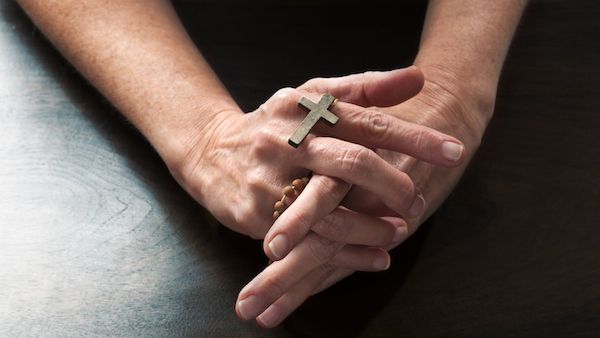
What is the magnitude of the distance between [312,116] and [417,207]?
18 centimetres

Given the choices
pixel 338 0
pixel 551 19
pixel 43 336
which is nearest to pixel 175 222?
pixel 43 336

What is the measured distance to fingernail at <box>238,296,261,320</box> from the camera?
0.84 meters

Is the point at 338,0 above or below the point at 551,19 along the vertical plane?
above

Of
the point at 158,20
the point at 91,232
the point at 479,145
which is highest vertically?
the point at 158,20

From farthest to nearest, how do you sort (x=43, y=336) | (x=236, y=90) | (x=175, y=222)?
(x=236, y=90), (x=175, y=222), (x=43, y=336)

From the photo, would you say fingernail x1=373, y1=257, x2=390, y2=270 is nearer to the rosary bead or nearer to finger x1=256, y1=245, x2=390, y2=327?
finger x1=256, y1=245, x2=390, y2=327

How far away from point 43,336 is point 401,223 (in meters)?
0.49

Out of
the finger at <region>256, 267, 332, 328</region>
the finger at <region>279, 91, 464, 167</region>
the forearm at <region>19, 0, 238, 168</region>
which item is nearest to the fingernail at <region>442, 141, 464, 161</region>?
the finger at <region>279, 91, 464, 167</region>

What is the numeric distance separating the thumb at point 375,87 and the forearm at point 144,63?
17 cm

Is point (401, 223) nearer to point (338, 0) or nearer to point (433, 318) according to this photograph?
point (433, 318)

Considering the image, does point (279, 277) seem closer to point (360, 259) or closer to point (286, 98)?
point (360, 259)

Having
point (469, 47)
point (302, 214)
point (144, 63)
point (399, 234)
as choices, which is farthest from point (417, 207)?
point (144, 63)

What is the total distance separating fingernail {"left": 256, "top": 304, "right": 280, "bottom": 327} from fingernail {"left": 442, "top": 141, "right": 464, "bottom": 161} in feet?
0.95

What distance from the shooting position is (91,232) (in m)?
0.97
